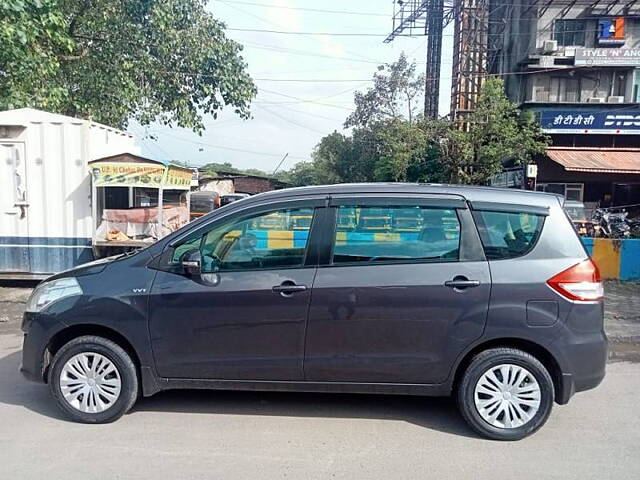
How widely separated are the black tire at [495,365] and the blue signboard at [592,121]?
21.3 meters

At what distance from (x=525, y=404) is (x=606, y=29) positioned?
2580 cm

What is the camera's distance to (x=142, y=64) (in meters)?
11.8

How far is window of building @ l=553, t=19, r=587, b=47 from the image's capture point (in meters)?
23.8

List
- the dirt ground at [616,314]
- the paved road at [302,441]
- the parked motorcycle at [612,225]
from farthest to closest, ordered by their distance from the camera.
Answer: the parked motorcycle at [612,225], the dirt ground at [616,314], the paved road at [302,441]

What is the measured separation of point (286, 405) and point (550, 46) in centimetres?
2462

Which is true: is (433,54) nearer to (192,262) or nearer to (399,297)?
(399,297)

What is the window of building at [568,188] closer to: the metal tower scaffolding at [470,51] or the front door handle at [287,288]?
the metal tower scaffolding at [470,51]

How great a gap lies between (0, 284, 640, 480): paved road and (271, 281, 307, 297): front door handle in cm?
103

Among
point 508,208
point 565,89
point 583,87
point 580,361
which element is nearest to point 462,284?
point 508,208

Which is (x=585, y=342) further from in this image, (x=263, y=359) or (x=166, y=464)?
(x=166, y=464)

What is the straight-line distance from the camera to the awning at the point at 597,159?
64.0ft

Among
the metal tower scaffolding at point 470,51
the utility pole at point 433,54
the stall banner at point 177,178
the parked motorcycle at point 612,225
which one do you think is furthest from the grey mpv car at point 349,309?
the utility pole at point 433,54

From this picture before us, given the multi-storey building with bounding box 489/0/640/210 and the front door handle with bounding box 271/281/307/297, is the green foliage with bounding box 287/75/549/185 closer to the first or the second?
the multi-storey building with bounding box 489/0/640/210

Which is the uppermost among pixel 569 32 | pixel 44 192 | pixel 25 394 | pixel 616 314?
pixel 569 32
